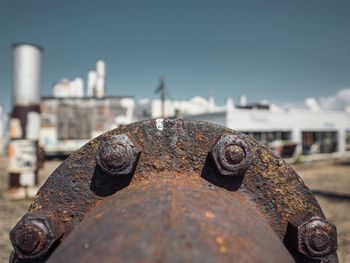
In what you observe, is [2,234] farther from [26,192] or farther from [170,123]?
[170,123]

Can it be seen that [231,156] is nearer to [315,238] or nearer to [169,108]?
[315,238]

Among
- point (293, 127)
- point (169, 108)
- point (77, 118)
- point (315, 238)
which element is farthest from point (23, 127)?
point (169, 108)

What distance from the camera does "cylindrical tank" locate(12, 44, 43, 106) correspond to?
25.0ft

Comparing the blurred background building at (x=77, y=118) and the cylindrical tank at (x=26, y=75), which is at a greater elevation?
the cylindrical tank at (x=26, y=75)

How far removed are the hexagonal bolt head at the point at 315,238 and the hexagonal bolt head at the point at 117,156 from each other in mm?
672

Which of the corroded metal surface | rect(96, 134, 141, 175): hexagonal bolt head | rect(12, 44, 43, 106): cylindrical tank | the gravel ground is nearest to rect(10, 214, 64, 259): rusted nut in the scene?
the corroded metal surface

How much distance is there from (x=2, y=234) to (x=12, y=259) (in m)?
4.46

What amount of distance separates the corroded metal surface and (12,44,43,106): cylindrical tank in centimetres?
714

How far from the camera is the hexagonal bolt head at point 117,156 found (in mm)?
1161

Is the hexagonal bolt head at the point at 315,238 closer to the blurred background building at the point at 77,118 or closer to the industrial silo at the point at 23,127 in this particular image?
the industrial silo at the point at 23,127

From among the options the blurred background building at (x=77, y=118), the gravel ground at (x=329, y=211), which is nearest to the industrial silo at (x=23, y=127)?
the gravel ground at (x=329, y=211)

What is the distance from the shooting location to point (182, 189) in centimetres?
104

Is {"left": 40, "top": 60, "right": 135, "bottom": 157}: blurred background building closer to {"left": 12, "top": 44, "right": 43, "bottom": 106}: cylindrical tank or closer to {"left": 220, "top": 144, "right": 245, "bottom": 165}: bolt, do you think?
{"left": 12, "top": 44, "right": 43, "bottom": 106}: cylindrical tank

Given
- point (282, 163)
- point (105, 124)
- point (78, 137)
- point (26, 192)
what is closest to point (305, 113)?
point (105, 124)
